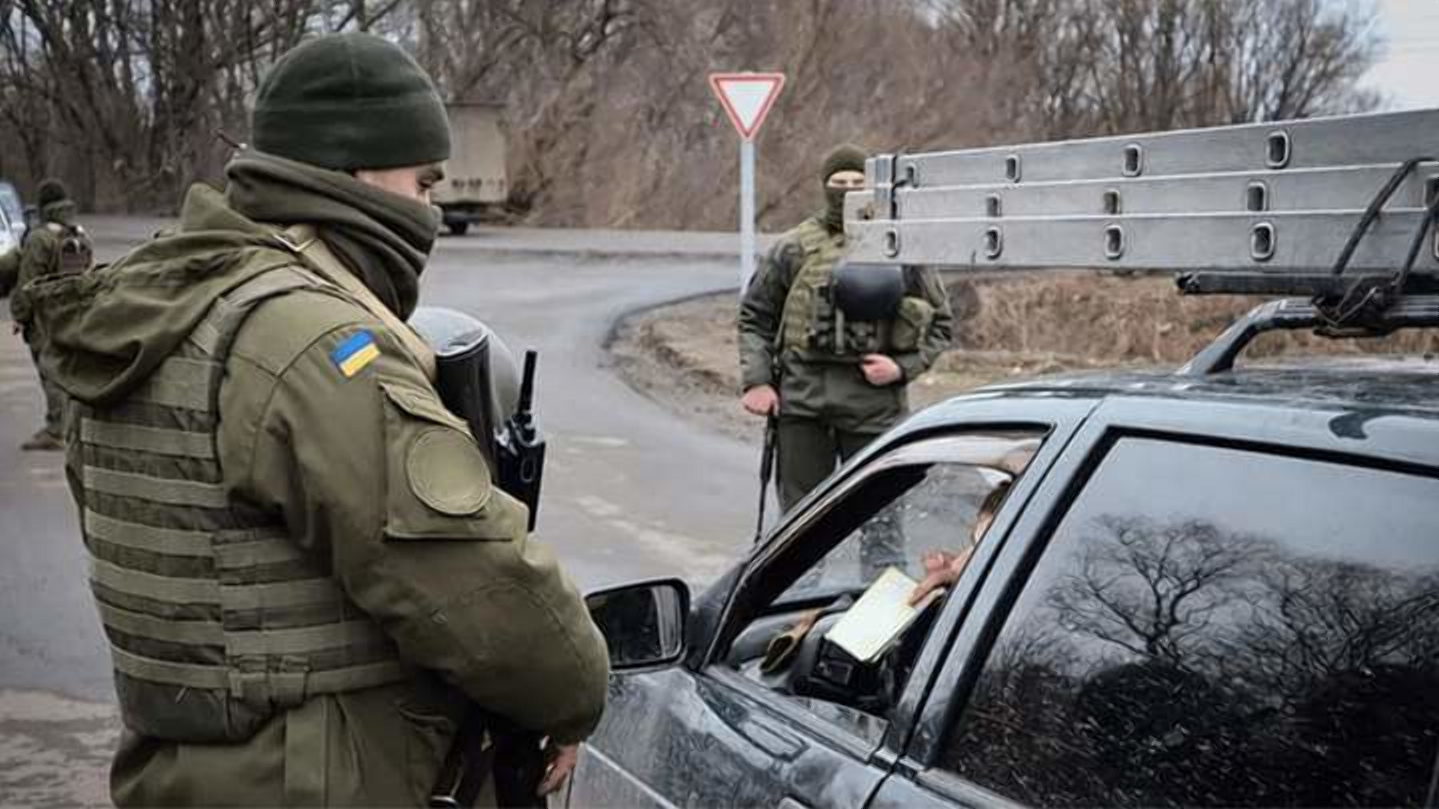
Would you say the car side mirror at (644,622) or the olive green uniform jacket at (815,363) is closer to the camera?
the car side mirror at (644,622)

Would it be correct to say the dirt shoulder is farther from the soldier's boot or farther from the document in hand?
the document in hand

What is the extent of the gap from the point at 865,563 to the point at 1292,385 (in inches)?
42.5

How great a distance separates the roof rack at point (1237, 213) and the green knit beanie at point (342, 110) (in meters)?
1.01

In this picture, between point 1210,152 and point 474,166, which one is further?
point 474,166

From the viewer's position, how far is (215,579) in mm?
2289

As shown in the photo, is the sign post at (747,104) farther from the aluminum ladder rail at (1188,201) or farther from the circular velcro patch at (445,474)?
the circular velcro patch at (445,474)

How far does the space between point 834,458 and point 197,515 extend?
4462 millimetres

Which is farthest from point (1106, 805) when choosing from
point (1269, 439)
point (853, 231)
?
point (853, 231)

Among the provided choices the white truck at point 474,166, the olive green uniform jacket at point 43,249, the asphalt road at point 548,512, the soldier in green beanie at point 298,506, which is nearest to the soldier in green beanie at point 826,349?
the asphalt road at point 548,512

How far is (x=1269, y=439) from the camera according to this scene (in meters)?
2.14

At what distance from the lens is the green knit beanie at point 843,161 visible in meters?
6.51

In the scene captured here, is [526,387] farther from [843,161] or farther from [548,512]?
[548,512]

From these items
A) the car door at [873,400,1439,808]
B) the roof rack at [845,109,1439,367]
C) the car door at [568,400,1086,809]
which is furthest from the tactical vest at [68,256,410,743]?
the roof rack at [845,109,1439,367]

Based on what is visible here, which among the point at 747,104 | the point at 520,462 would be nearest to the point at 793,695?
the point at 520,462
